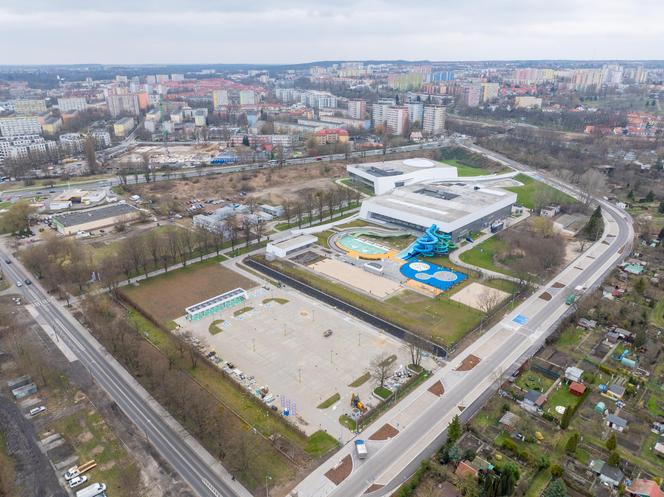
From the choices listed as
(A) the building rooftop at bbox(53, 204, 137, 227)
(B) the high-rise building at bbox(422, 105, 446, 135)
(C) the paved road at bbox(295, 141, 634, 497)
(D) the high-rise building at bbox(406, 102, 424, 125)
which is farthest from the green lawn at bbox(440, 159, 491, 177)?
(A) the building rooftop at bbox(53, 204, 137, 227)

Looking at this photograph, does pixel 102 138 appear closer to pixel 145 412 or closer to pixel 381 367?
pixel 145 412

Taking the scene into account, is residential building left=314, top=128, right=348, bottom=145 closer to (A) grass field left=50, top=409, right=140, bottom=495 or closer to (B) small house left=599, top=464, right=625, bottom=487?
(A) grass field left=50, top=409, right=140, bottom=495

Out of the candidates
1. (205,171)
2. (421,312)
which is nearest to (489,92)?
(205,171)

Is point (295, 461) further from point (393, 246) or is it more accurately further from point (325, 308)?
point (393, 246)

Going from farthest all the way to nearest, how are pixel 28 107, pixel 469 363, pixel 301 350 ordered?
pixel 28 107, pixel 301 350, pixel 469 363

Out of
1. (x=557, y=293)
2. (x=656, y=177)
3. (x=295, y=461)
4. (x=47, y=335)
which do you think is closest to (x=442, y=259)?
(x=557, y=293)

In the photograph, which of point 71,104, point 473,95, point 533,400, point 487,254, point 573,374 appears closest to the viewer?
point 533,400
